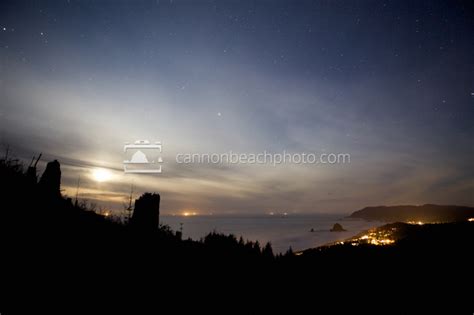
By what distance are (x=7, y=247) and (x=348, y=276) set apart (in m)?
16.6

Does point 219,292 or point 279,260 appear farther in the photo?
point 279,260

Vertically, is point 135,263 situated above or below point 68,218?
below

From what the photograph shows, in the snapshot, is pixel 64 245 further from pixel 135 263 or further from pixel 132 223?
pixel 132 223

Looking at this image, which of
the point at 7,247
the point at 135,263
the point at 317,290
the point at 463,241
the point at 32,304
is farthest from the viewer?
the point at 463,241

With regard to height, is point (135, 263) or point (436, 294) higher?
point (135, 263)

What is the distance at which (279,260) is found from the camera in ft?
59.9

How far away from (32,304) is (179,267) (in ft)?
22.9

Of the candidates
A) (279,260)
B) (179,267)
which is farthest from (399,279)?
(179,267)

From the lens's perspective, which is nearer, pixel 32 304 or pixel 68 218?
pixel 32 304

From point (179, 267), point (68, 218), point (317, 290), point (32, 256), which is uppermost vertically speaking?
point (68, 218)

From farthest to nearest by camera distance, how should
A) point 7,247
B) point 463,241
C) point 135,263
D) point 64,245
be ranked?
point 463,241 < point 135,263 < point 64,245 < point 7,247

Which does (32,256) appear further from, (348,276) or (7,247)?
(348,276)

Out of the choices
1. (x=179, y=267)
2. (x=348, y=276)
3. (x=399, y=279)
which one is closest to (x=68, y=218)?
(x=179, y=267)

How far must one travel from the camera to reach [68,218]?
13.4 meters
